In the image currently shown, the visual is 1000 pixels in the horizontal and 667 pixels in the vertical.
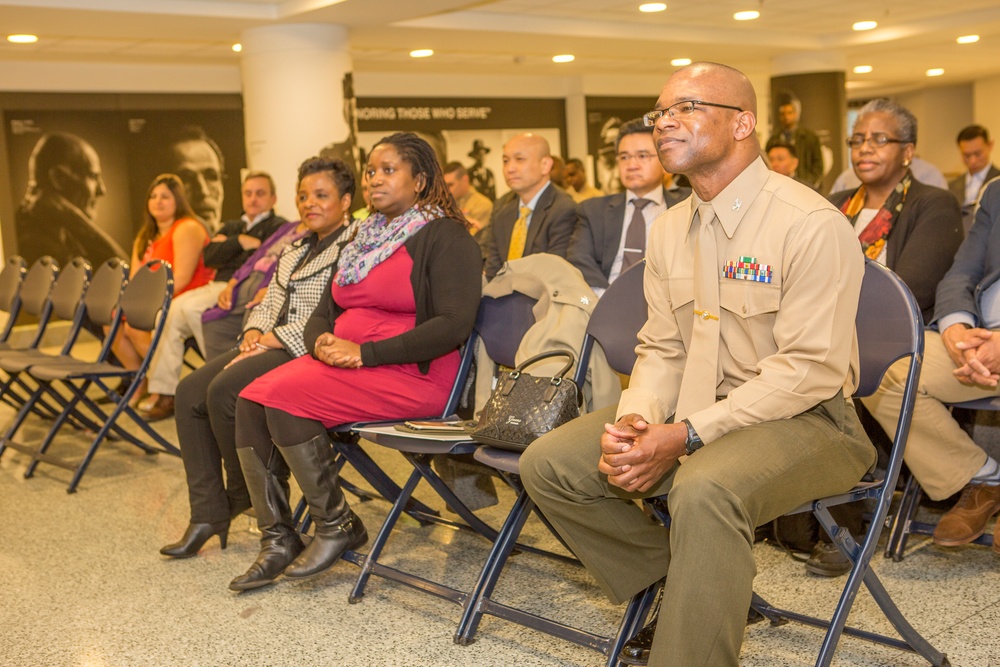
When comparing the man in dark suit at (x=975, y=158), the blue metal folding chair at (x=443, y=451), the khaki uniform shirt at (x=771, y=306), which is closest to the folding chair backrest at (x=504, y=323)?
the blue metal folding chair at (x=443, y=451)

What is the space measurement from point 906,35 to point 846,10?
2.02 metres

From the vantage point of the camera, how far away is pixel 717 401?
2.54 meters

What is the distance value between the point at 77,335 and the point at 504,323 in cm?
300

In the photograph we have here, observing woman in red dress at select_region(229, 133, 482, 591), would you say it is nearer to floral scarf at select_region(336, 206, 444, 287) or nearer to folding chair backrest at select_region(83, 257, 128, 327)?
floral scarf at select_region(336, 206, 444, 287)

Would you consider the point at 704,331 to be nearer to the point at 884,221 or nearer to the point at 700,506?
the point at 700,506

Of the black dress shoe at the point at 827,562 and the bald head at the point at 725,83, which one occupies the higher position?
the bald head at the point at 725,83

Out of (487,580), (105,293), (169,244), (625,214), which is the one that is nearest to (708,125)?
(487,580)

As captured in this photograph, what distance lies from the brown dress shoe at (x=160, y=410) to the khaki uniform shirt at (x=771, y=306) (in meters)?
4.38

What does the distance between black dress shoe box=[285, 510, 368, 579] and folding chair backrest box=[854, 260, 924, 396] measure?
5.56 ft

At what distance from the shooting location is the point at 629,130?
4562 mm

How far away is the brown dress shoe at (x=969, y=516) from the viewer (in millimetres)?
3229

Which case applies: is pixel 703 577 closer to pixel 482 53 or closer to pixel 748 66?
pixel 482 53

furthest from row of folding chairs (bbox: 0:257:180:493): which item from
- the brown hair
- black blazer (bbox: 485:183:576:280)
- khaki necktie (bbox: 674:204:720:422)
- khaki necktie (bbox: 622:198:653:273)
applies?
khaki necktie (bbox: 674:204:720:422)

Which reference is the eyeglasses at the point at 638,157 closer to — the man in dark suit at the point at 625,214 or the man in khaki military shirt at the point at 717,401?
the man in dark suit at the point at 625,214
